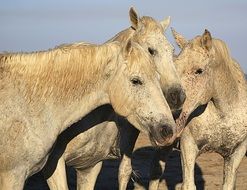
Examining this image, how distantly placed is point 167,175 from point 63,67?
624 centimetres

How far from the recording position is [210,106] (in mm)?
7414

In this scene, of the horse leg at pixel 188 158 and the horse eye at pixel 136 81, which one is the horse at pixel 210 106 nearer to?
the horse leg at pixel 188 158

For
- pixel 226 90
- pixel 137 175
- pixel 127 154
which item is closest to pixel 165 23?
pixel 226 90

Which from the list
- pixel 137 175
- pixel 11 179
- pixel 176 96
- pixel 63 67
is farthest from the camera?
pixel 137 175

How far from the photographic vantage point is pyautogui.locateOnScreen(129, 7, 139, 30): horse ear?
22.1 feet

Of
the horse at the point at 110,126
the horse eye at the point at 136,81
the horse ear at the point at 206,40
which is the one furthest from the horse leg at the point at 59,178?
the horse ear at the point at 206,40

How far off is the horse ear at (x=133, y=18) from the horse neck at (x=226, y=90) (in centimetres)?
116

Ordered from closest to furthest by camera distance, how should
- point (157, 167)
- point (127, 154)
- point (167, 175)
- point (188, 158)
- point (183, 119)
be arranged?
point (183, 119) → point (188, 158) → point (127, 154) → point (157, 167) → point (167, 175)

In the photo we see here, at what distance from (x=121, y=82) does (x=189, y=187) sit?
2.33 m

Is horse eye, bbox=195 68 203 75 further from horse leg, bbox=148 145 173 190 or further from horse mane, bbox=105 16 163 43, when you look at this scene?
horse leg, bbox=148 145 173 190

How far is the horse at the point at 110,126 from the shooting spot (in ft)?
19.9

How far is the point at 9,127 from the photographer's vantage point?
517cm

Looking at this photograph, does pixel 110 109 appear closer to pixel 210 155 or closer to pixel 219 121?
pixel 219 121

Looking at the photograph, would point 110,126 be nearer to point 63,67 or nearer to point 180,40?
point 63,67
